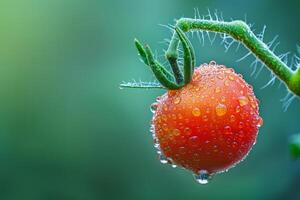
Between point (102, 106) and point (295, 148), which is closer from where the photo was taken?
point (295, 148)

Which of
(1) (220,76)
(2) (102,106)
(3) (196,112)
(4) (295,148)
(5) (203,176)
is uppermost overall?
(2) (102,106)

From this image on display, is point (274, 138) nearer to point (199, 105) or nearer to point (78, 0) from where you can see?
point (78, 0)

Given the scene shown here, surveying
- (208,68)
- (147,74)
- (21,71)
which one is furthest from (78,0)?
(208,68)

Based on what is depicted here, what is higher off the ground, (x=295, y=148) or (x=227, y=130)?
(x=295, y=148)

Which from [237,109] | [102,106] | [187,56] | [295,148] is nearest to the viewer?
[187,56]

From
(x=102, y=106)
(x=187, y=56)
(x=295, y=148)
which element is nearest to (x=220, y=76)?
(x=187, y=56)

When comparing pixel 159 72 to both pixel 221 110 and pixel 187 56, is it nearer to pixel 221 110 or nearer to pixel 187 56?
pixel 187 56
